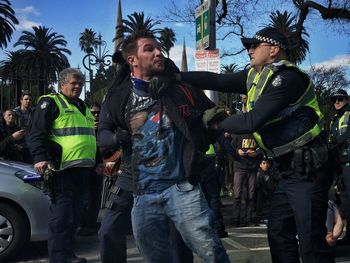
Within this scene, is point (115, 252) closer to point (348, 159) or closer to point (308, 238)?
point (308, 238)

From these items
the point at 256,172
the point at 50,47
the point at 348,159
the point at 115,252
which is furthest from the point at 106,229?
the point at 50,47

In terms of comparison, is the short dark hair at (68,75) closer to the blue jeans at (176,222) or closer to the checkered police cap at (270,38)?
the checkered police cap at (270,38)

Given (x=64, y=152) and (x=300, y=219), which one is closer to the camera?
(x=300, y=219)

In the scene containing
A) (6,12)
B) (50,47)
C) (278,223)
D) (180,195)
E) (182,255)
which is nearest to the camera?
(180,195)

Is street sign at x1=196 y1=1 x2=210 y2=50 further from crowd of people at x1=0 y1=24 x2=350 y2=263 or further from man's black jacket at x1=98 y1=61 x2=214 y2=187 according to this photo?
man's black jacket at x1=98 y1=61 x2=214 y2=187

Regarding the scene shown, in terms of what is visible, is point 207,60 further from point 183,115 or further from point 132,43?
point 183,115

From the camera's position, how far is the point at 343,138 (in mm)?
5965

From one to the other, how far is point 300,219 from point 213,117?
92 centimetres

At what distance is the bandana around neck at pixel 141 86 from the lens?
3.01m

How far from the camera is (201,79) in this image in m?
3.43

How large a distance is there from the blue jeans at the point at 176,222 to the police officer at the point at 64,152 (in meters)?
1.76

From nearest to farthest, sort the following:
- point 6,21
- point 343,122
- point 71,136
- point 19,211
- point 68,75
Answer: point 71,136
point 68,75
point 19,211
point 343,122
point 6,21

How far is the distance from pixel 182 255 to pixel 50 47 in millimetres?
48368

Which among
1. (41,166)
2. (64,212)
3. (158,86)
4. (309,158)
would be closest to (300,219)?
(309,158)
